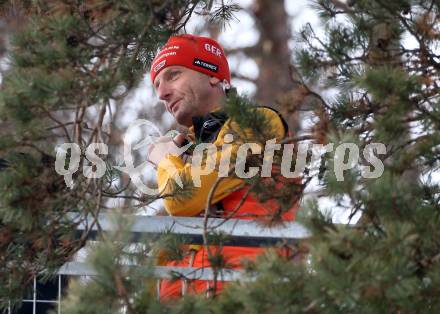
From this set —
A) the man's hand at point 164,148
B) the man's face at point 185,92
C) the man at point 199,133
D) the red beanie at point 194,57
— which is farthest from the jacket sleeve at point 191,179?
the red beanie at point 194,57

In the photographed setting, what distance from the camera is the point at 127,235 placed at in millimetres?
3494

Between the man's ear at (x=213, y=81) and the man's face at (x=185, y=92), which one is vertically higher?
the man's ear at (x=213, y=81)

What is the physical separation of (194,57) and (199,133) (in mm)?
540

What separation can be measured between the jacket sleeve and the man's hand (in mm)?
112

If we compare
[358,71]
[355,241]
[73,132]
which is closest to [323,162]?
[358,71]

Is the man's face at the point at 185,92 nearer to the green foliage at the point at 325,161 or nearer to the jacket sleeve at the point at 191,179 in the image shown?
the jacket sleeve at the point at 191,179

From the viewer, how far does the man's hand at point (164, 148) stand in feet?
16.3

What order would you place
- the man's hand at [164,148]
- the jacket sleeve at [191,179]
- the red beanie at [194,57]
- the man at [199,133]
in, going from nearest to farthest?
the man at [199,133] < the jacket sleeve at [191,179] < the man's hand at [164,148] < the red beanie at [194,57]

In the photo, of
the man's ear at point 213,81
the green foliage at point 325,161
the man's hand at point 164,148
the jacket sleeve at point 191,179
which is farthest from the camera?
the man's ear at point 213,81

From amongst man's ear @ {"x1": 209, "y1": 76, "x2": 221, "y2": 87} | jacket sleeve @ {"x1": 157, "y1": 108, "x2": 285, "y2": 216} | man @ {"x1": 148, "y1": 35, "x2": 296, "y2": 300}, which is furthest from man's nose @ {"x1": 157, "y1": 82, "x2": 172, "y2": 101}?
jacket sleeve @ {"x1": 157, "y1": 108, "x2": 285, "y2": 216}

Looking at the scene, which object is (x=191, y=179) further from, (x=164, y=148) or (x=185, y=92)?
(x=185, y=92)

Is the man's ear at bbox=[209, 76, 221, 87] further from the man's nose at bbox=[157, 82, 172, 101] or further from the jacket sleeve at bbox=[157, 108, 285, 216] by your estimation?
the jacket sleeve at bbox=[157, 108, 285, 216]

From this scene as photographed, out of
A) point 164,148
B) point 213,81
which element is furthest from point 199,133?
point 213,81

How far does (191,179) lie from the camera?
14.6ft
